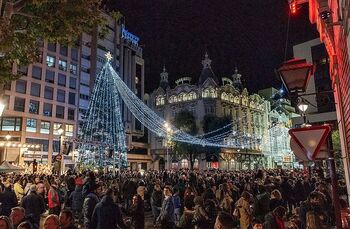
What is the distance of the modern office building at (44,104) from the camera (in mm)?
47688

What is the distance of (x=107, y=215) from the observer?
7.35 metres

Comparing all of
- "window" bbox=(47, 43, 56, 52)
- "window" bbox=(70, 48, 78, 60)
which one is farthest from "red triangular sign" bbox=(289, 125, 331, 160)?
"window" bbox=(70, 48, 78, 60)

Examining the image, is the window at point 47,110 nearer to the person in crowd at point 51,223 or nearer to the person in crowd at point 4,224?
the person in crowd at point 4,224

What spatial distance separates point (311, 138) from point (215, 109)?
215 feet

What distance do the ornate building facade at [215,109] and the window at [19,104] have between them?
31.0 m

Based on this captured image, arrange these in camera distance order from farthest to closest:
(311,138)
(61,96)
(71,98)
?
(71,98)
(61,96)
(311,138)

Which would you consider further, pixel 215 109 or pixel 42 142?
pixel 215 109

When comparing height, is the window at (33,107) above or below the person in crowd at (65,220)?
above

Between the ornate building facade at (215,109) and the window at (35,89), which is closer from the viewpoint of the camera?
the window at (35,89)

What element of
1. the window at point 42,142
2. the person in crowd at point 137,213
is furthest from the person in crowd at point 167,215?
the window at point 42,142

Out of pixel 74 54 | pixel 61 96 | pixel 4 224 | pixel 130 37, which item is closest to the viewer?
pixel 4 224

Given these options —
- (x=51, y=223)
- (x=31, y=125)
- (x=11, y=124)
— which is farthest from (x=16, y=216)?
(x=31, y=125)

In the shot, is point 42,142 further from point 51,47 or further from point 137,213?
point 137,213

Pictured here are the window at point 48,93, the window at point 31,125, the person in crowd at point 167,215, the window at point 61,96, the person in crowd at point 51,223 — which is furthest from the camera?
the window at point 61,96
